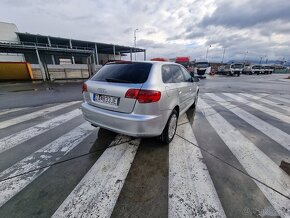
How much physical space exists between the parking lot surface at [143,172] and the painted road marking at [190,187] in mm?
13

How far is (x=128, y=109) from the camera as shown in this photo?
8.30 ft

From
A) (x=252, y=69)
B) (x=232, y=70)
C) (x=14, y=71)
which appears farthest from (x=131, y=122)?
(x=252, y=69)

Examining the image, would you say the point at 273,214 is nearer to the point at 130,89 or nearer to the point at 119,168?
the point at 119,168

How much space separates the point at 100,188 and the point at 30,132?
2.86m

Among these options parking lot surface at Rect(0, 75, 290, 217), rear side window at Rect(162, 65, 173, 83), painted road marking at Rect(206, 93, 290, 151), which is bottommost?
painted road marking at Rect(206, 93, 290, 151)

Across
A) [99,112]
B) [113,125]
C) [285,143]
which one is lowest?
[285,143]

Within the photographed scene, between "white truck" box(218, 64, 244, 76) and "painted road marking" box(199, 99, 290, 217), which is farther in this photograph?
"white truck" box(218, 64, 244, 76)

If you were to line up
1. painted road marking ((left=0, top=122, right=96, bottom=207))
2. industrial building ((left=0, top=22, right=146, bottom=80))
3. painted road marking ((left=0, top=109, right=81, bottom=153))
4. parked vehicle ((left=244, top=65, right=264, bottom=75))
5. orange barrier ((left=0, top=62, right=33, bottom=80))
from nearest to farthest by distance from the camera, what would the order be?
painted road marking ((left=0, top=122, right=96, bottom=207))
painted road marking ((left=0, top=109, right=81, bottom=153))
orange barrier ((left=0, top=62, right=33, bottom=80))
industrial building ((left=0, top=22, right=146, bottom=80))
parked vehicle ((left=244, top=65, right=264, bottom=75))

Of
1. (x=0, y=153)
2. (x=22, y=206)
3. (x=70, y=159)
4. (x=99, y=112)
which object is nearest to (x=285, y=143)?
(x=99, y=112)

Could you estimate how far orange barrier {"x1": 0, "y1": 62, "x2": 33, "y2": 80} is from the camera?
16.0 m

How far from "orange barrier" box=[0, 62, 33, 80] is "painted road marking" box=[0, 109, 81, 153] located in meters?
17.0

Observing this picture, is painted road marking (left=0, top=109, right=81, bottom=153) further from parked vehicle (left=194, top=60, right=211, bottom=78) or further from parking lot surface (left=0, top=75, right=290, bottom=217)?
parked vehicle (left=194, top=60, right=211, bottom=78)

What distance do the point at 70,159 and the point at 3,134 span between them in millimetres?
2344

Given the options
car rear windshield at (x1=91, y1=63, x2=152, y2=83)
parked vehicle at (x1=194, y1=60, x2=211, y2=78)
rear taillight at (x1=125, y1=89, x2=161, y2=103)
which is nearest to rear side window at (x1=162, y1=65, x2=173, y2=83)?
car rear windshield at (x1=91, y1=63, x2=152, y2=83)
